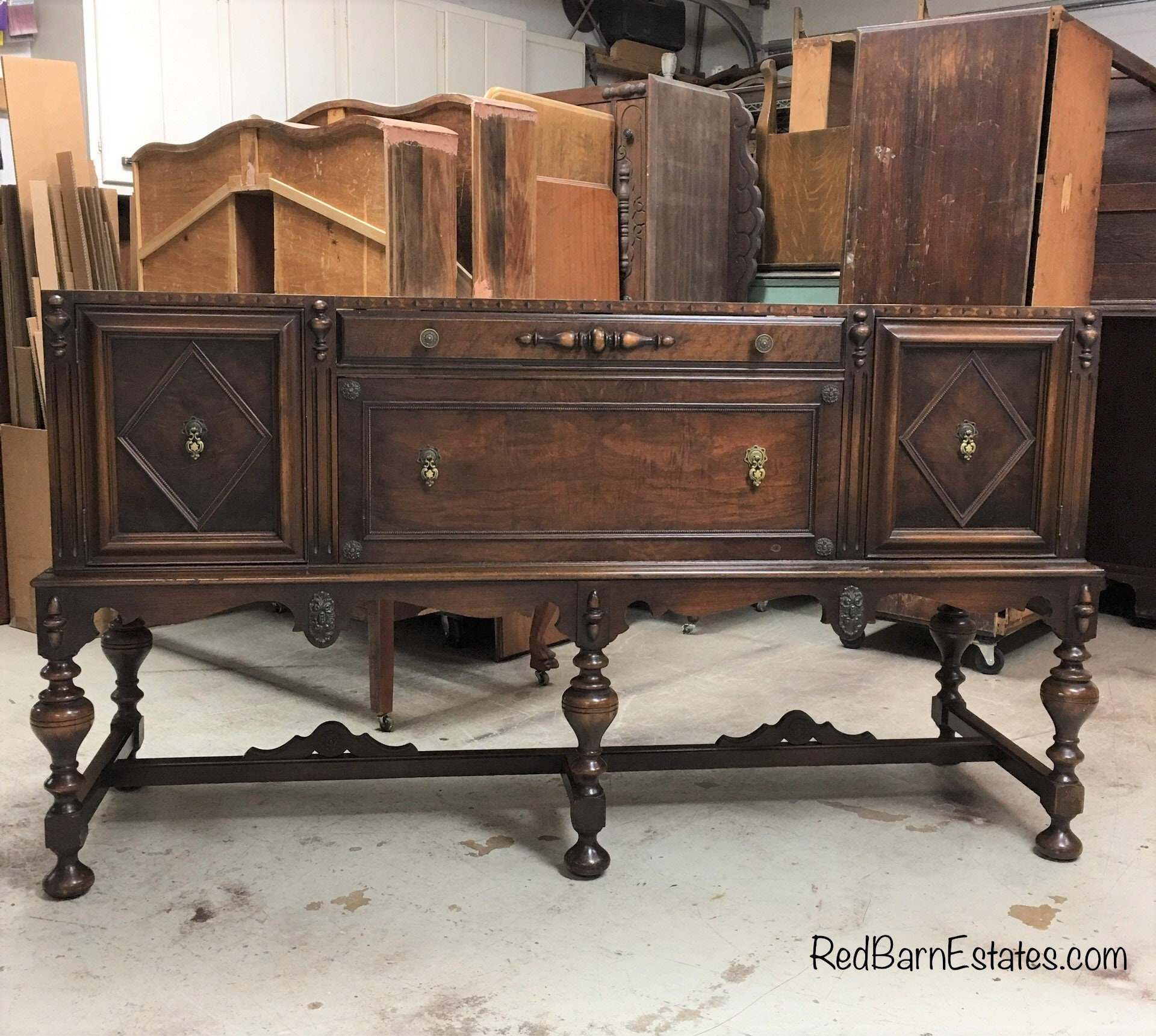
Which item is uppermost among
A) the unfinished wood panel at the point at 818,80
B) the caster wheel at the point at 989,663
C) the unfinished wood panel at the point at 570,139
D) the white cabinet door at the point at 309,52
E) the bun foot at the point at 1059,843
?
the white cabinet door at the point at 309,52

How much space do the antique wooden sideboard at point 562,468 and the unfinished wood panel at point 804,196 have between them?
1962 mm

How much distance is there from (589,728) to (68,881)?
1006 millimetres

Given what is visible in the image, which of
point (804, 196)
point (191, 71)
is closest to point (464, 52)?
point (191, 71)

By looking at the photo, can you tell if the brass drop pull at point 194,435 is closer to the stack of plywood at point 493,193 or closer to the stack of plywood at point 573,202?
the stack of plywood at point 493,193

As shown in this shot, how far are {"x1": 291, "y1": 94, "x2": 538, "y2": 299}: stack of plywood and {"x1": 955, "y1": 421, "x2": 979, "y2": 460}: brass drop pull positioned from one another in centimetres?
94

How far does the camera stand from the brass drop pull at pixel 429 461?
2.14 metres

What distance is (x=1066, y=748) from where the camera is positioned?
2.40 meters

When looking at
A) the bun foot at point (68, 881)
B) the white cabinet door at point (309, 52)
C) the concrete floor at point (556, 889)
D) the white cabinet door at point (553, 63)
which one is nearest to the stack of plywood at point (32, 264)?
the concrete floor at point (556, 889)

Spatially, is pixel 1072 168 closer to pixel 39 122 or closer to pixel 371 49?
pixel 39 122

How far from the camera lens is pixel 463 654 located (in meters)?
3.83

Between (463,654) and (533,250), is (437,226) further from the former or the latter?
(463,654)

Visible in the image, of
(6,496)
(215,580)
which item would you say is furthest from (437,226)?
(6,496)

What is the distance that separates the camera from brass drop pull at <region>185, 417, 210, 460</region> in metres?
2.08

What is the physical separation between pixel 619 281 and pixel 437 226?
1.13 meters
